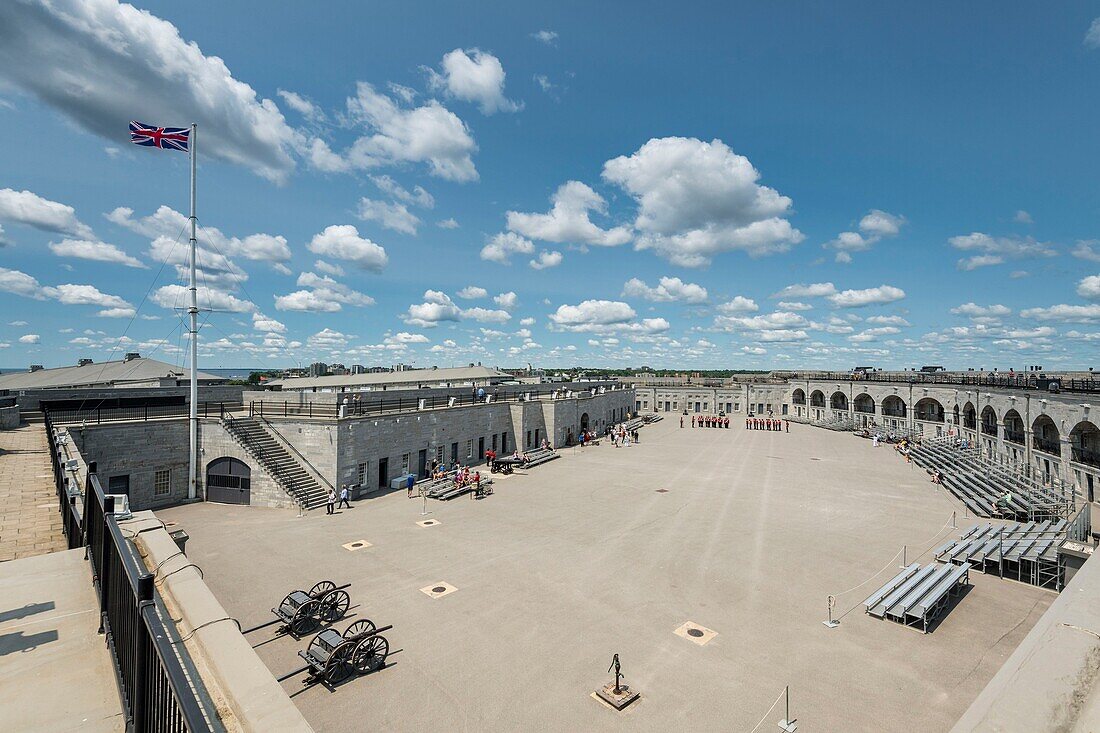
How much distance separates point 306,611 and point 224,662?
9.54 m

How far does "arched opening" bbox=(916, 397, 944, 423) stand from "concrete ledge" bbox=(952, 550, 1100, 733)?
65893 millimetres

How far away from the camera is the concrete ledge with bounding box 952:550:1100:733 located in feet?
13.6

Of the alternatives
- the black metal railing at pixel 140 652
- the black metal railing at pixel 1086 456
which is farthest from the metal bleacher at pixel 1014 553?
the black metal railing at pixel 140 652

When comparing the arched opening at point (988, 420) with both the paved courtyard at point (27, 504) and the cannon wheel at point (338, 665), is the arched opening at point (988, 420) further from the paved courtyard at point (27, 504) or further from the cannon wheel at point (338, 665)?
the paved courtyard at point (27, 504)

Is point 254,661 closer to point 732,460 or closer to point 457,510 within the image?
point 457,510

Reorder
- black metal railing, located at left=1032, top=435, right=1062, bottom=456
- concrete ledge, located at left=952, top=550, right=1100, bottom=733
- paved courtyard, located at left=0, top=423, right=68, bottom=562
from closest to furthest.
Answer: concrete ledge, located at left=952, top=550, right=1100, bottom=733 → paved courtyard, located at left=0, top=423, right=68, bottom=562 → black metal railing, located at left=1032, top=435, right=1062, bottom=456

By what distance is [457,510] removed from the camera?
23.9 m

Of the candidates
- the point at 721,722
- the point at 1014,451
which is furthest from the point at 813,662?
the point at 1014,451

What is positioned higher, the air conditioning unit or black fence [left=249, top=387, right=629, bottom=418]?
black fence [left=249, top=387, right=629, bottom=418]

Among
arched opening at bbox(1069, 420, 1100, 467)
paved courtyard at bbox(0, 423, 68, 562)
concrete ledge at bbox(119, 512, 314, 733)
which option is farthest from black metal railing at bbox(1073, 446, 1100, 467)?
paved courtyard at bbox(0, 423, 68, 562)

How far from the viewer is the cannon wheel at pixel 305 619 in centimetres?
1225

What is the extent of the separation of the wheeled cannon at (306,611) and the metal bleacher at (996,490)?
29.5 meters

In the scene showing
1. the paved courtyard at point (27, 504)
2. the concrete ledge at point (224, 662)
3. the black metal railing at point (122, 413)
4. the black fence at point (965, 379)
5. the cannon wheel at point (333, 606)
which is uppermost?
the black fence at point (965, 379)

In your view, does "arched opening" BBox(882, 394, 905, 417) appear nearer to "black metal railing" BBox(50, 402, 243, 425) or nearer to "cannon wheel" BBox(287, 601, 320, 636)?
"cannon wheel" BBox(287, 601, 320, 636)
